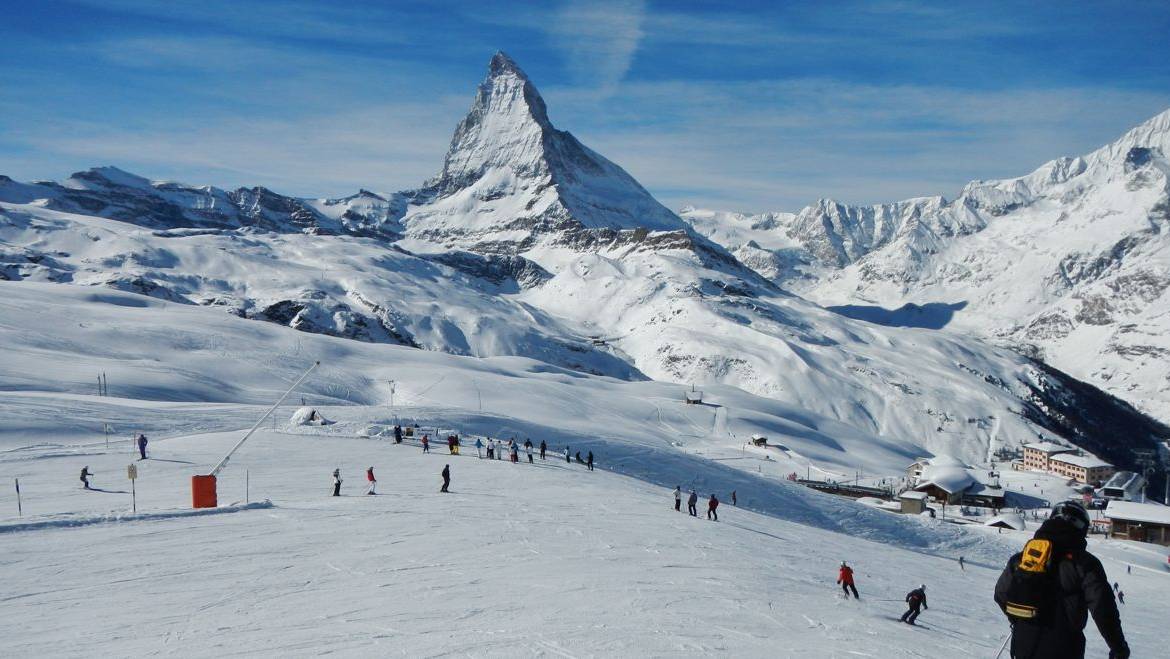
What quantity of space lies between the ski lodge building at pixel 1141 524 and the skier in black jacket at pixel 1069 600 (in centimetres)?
8745

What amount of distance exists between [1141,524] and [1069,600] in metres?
88.5

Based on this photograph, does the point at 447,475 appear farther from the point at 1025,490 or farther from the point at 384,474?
the point at 1025,490

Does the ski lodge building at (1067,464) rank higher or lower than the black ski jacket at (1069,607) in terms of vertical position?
lower

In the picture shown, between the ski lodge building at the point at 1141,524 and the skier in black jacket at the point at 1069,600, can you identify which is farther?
the ski lodge building at the point at 1141,524

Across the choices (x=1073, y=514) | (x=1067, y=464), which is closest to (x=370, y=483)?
(x=1073, y=514)

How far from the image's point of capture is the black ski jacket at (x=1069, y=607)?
6.50 metres

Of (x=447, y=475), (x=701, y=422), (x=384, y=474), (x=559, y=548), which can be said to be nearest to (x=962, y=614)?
(x=559, y=548)

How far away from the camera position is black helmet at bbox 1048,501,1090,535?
6.79 meters

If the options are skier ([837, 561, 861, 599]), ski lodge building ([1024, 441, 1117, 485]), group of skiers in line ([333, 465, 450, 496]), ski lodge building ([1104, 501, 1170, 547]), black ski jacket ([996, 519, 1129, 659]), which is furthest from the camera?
ski lodge building ([1024, 441, 1117, 485])

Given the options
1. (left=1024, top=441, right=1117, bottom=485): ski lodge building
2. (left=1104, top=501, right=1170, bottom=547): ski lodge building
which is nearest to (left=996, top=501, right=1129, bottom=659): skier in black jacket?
(left=1104, top=501, right=1170, bottom=547): ski lodge building

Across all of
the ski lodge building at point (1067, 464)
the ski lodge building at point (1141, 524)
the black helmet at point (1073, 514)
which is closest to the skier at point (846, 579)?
the black helmet at point (1073, 514)

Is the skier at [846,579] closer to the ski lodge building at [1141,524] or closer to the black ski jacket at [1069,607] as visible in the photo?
the black ski jacket at [1069,607]

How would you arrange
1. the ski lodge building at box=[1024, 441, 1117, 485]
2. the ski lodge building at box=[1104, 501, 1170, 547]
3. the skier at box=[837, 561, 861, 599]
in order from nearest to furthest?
the skier at box=[837, 561, 861, 599]
the ski lodge building at box=[1104, 501, 1170, 547]
the ski lodge building at box=[1024, 441, 1117, 485]

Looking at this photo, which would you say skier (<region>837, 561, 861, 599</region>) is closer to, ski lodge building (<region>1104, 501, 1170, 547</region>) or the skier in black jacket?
the skier in black jacket
